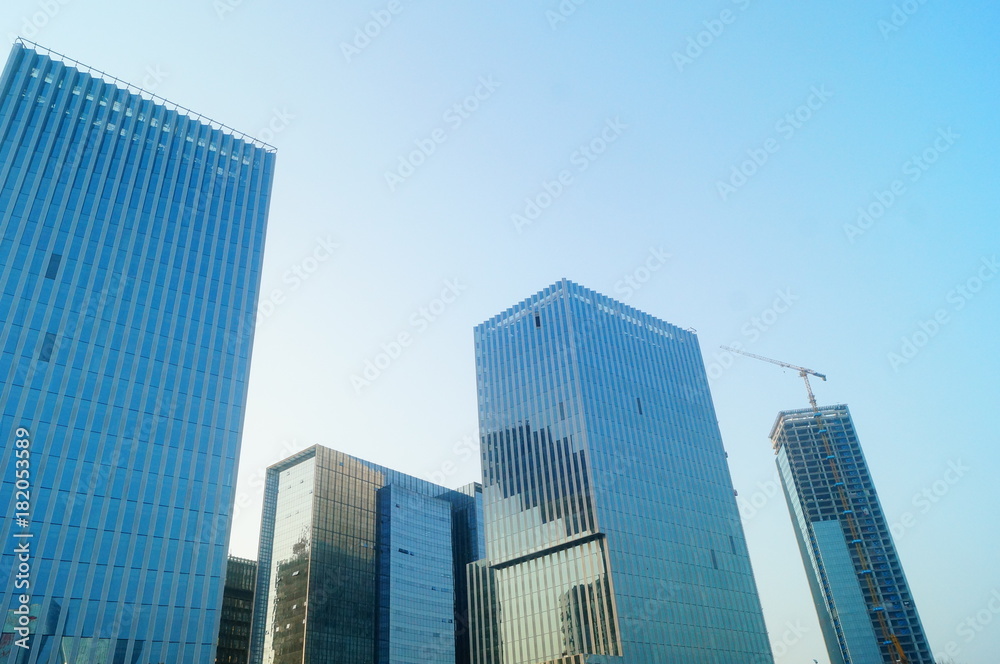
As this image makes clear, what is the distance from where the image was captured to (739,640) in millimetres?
108438

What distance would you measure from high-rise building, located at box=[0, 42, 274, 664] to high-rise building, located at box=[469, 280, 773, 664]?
5246cm

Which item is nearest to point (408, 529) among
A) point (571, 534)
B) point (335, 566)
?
point (335, 566)

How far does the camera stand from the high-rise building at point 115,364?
54188 mm

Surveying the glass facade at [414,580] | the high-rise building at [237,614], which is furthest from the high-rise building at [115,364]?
the high-rise building at [237,614]

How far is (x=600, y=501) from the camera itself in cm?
10138

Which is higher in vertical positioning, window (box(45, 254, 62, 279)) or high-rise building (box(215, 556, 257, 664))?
window (box(45, 254, 62, 279))

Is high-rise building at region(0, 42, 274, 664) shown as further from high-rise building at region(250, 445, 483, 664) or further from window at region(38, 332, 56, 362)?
high-rise building at region(250, 445, 483, 664)

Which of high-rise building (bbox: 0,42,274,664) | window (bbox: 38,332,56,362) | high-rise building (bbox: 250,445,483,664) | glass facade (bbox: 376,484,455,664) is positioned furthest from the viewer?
glass facade (bbox: 376,484,455,664)

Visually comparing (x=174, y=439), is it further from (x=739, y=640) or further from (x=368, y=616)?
(x=368, y=616)

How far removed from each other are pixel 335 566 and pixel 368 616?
1432 centimetres

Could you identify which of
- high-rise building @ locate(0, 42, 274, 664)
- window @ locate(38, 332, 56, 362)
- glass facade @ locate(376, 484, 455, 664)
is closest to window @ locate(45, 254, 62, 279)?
high-rise building @ locate(0, 42, 274, 664)

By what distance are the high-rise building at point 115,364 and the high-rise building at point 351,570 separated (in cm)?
8928

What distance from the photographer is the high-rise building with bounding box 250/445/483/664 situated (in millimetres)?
144125

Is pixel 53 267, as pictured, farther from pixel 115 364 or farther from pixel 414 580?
pixel 414 580
